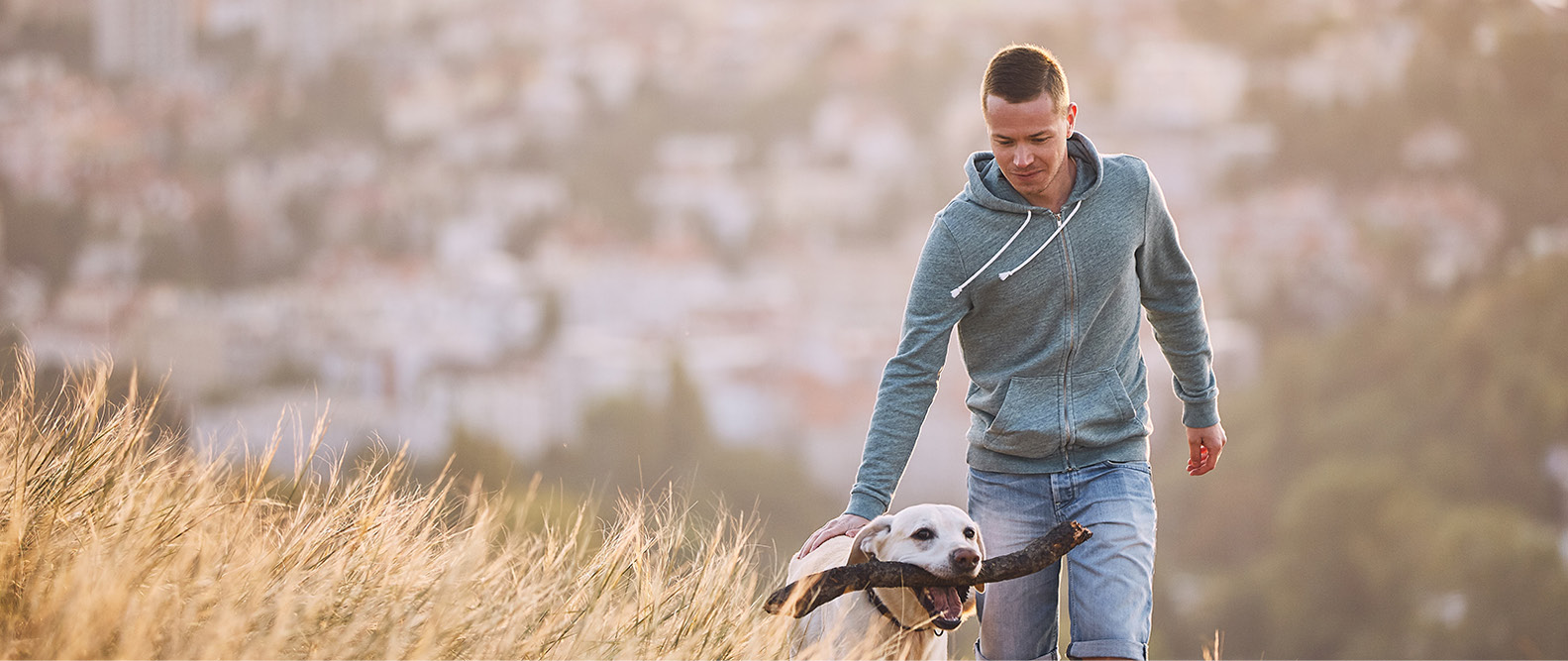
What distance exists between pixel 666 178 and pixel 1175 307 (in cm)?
7206

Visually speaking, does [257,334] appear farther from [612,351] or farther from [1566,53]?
[1566,53]

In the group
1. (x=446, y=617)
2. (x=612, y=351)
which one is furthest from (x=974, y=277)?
(x=612, y=351)

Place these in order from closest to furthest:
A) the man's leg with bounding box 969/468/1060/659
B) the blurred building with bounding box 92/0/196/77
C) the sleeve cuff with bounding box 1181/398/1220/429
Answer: the man's leg with bounding box 969/468/1060/659, the sleeve cuff with bounding box 1181/398/1220/429, the blurred building with bounding box 92/0/196/77

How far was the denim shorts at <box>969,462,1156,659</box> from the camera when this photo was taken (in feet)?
6.93

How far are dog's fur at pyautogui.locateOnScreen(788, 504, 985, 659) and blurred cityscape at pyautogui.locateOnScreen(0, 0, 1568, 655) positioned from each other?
154 ft

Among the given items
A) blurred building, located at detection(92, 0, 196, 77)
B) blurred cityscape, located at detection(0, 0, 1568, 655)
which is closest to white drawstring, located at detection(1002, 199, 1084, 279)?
blurred cityscape, located at detection(0, 0, 1568, 655)

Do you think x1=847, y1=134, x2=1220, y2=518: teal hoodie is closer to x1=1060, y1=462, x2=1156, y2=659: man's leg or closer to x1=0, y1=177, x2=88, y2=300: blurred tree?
x1=1060, y1=462, x2=1156, y2=659: man's leg

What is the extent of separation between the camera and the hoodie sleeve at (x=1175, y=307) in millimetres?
2287

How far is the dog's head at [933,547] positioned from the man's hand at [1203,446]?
18.1 inches

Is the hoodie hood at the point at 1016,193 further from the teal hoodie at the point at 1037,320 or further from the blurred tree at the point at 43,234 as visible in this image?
the blurred tree at the point at 43,234

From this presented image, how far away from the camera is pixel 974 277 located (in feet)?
7.25

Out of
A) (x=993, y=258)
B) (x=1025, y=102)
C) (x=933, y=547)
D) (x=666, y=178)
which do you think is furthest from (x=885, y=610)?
(x=666, y=178)

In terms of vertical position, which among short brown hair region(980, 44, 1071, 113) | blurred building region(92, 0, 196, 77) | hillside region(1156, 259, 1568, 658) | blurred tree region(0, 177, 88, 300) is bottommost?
hillside region(1156, 259, 1568, 658)

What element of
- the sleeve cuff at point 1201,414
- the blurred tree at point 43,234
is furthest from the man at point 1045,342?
the blurred tree at point 43,234
